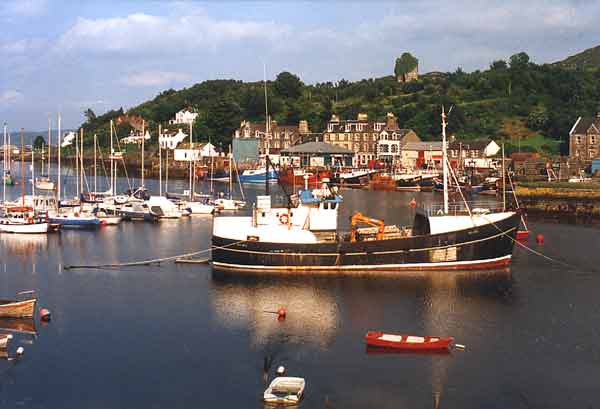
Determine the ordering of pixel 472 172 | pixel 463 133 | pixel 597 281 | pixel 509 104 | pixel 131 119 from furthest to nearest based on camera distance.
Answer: pixel 131 119 → pixel 509 104 → pixel 463 133 → pixel 472 172 → pixel 597 281

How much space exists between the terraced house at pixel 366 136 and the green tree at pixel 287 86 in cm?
3461

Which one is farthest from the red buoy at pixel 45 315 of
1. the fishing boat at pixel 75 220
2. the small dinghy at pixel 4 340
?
the fishing boat at pixel 75 220

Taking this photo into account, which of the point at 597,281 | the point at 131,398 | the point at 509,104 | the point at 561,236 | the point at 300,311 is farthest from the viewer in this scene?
the point at 509,104

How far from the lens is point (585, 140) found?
3698 inches

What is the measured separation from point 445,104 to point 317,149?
2832 centimetres

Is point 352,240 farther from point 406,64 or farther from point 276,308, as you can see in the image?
point 406,64

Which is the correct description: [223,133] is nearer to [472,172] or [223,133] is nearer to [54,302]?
[472,172]

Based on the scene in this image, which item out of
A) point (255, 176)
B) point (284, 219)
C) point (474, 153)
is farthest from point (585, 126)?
point (284, 219)

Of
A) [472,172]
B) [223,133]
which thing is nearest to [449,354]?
[472,172]

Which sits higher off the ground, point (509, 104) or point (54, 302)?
point (509, 104)

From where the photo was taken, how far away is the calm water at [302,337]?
2128cm

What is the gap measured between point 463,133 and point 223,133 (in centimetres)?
4176

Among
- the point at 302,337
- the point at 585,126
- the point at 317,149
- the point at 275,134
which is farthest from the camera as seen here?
the point at 275,134

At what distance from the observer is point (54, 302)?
31234 mm
